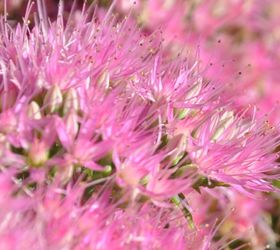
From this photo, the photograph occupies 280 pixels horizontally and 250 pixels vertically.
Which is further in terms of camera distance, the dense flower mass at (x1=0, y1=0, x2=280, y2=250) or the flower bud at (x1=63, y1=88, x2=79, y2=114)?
the flower bud at (x1=63, y1=88, x2=79, y2=114)

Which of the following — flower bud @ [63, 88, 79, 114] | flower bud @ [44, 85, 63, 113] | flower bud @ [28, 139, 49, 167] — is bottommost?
flower bud @ [28, 139, 49, 167]

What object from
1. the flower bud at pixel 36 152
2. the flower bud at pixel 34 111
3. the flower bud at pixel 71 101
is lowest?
the flower bud at pixel 36 152

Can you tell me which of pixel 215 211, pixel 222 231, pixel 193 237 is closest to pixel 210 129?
pixel 193 237

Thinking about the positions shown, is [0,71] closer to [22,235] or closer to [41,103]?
[41,103]

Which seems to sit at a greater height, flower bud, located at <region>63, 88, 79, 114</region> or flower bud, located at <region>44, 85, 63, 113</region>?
flower bud, located at <region>63, 88, 79, 114</region>

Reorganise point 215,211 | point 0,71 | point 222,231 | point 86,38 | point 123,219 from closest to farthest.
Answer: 1. point 123,219
2. point 0,71
3. point 86,38
4. point 222,231
5. point 215,211

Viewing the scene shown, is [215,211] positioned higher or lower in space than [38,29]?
lower
